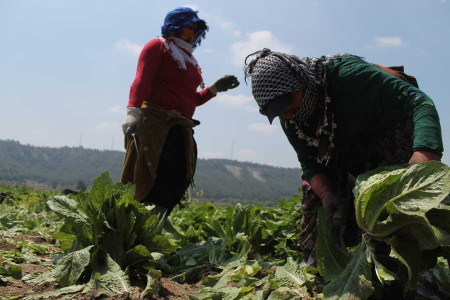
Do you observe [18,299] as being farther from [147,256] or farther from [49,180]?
[49,180]

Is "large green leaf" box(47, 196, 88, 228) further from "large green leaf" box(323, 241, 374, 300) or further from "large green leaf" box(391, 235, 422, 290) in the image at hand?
"large green leaf" box(391, 235, 422, 290)

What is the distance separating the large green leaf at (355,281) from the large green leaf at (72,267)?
3.90ft

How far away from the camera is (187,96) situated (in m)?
3.58

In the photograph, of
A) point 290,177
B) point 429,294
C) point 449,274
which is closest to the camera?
point 429,294

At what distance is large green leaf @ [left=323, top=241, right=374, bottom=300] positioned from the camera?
1.73 m

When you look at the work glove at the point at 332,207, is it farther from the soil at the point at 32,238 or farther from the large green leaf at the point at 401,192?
the soil at the point at 32,238

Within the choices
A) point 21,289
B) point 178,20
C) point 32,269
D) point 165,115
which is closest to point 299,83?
point 165,115

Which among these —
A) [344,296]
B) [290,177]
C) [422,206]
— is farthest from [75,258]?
[290,177]

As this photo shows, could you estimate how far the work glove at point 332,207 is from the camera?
233 cm

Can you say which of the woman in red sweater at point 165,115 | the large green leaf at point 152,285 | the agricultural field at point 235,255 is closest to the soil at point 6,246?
the agricultural field at point 235,255

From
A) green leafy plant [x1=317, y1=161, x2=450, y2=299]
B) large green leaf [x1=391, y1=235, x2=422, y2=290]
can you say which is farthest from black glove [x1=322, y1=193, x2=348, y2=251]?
large green leaf [x1=391, y1=235, x2=422, y2=290]

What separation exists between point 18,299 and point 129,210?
718 millimetres

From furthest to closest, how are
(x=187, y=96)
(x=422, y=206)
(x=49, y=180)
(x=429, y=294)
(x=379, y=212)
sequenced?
(x=49, y=180)
(x=187, y=96)
(x=429, y=294)
(x=379, y=212)
(x=422, y=206)

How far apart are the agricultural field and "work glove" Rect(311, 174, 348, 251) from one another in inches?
7.2
